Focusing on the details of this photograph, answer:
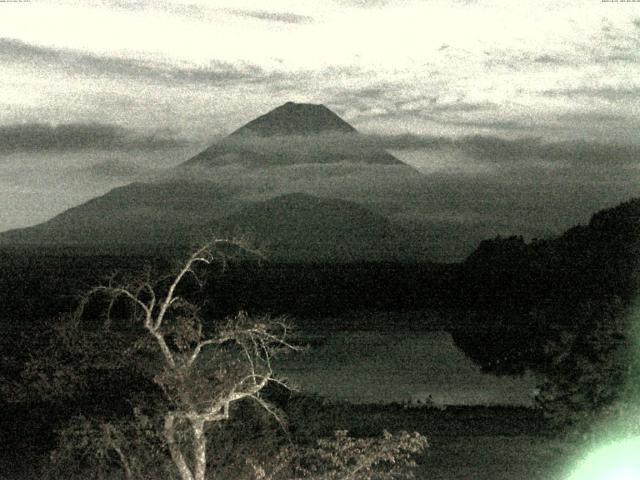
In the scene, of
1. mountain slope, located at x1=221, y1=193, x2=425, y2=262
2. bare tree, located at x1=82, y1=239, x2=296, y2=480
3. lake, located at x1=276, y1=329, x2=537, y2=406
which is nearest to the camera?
bare tree, located at x1=82, y1=239, x2=296, y2=480

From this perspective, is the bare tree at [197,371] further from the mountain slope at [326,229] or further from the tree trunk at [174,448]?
the mountain slope at [326,229]

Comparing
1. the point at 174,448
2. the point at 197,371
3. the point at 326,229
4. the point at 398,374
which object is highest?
the point at 197,371

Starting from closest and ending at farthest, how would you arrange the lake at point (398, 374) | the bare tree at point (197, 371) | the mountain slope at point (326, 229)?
the bare tree at point (197, 371)
the lake at point (398, 374)
the mountain slope at point (326, 229)

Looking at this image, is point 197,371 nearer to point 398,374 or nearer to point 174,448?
point 174,448

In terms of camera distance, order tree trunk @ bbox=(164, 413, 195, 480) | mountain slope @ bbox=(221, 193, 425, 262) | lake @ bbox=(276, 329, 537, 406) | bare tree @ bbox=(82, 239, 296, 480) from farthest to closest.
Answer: mountain slope @ bbox=(221, 193, 425, 262)
lake @ bbox=(276, 329, 537, 406)
tree trunk @ bbox=(164, 413, 195, 480)
bare tree @ bbox=(82, 239, 296, 480)

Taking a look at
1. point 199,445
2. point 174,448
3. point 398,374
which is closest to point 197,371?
point 174,448

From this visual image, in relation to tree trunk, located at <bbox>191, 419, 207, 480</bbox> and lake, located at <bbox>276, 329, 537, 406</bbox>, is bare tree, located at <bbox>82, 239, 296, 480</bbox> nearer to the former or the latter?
tree trunk, located at <bbox>191, 419, 207, 480</bbox>

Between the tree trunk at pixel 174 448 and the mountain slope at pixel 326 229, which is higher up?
the tree trunk at pixel 174 448

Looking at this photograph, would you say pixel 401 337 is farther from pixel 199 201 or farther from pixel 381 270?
pixel 199 201

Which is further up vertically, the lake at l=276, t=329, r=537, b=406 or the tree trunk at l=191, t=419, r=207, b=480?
the tree trunk at l=191, t=419, r=207, b=480

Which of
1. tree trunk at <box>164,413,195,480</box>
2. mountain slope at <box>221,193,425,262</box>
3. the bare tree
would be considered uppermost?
the bare tree

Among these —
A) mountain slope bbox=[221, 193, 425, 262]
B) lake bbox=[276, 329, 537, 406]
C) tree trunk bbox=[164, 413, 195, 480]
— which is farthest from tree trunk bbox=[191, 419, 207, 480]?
mountain slope bbox=[221, 193, 425, 262]

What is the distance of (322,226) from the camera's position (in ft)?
506

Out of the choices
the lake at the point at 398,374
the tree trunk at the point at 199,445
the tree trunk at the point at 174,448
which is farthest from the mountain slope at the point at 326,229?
the tree trunk at the point at 199,445
